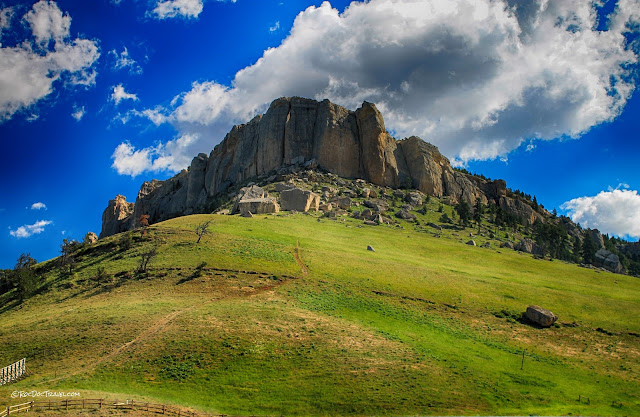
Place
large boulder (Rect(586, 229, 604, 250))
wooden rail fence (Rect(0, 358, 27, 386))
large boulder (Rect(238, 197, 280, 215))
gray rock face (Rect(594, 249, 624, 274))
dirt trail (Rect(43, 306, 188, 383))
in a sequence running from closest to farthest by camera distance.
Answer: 1. wooden rail fence (Rect(0, 358, 27, 386))
2. dirt trail (Rect(43, 306, 188, 383))
3. large boulder (Rect(238, 197, 280, 215))
4. gray rock face (Rect(594, 249, 624, 274))
5. large boulder (Rect(586, 229, 604, 250))

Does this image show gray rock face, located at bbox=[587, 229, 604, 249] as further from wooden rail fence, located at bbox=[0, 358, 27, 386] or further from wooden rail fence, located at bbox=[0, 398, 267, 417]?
wooden rail fence, located at bbox=[0, 358, 27, 386]

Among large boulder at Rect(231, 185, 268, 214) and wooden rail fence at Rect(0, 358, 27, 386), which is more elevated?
large boulder at Rect(231, 185, 268, 214)

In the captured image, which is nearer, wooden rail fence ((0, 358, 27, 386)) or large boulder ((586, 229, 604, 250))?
wooden rail fence ((0, 358, 27, 386))

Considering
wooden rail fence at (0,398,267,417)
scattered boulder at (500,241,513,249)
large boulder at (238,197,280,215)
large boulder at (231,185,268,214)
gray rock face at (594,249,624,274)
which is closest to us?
wooden rail fence at (0,398,267,417)

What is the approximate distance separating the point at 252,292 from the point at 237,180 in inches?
5193

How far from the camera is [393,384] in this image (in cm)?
3672

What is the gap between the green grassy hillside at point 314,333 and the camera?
35188 mm

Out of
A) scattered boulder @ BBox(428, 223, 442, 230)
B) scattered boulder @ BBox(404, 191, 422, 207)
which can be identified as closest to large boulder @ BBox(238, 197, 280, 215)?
scattered boulder @ BBox(428, 223, 442, 230)

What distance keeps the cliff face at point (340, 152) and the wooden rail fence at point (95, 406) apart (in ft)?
460

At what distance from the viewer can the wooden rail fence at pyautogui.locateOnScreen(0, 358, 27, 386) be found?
36000mm

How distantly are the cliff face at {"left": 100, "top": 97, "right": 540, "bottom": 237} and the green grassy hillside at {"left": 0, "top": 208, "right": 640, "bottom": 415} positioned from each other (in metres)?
94.4

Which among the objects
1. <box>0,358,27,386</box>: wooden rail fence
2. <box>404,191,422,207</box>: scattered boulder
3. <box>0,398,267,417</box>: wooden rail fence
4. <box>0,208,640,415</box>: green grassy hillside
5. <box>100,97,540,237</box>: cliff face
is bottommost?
<box>0,358,27,386</box>: wooden rail fence

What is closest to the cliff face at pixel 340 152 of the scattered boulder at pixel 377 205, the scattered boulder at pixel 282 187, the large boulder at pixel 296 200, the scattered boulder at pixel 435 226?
the scattered boulder at pixel 377 205

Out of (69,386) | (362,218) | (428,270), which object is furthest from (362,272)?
(362,218)
